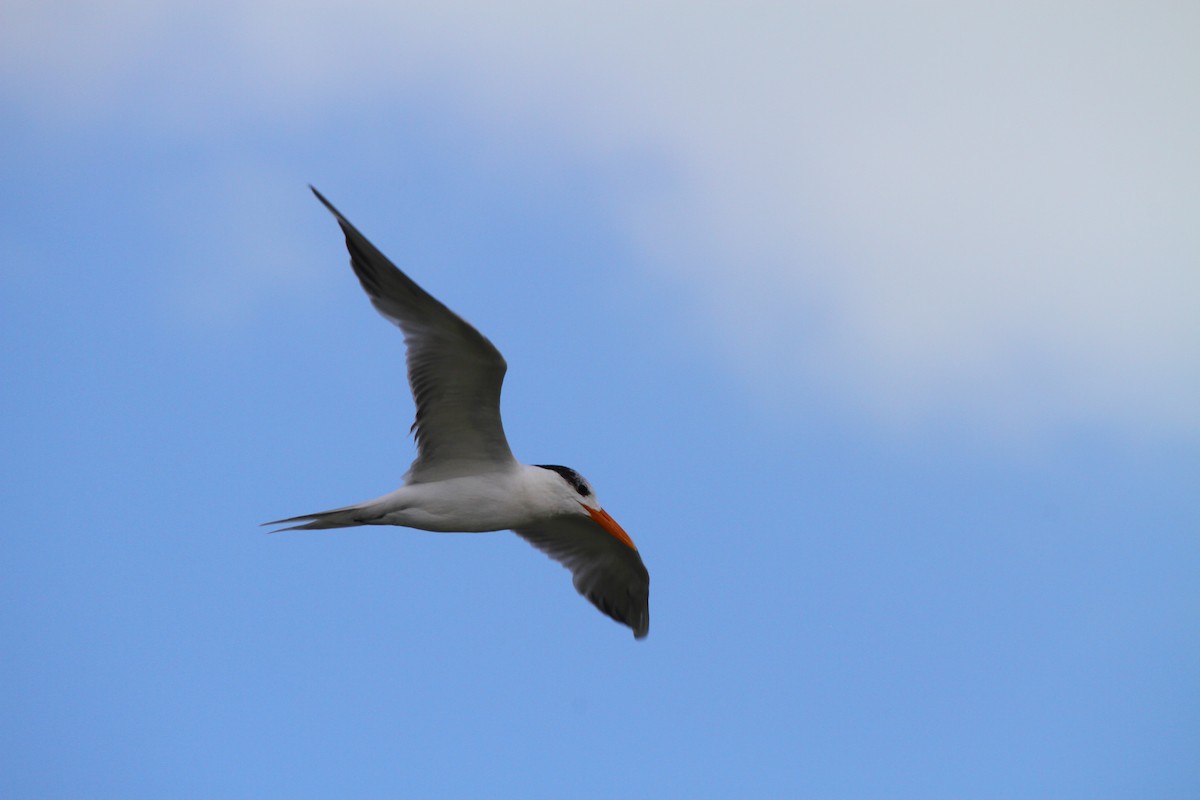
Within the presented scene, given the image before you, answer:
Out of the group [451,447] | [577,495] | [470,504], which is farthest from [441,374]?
[577,495]

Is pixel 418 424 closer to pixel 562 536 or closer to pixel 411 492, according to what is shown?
pixel 411 492

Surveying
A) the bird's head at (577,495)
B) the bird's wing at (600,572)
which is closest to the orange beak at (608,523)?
the bird's head at (577,495)

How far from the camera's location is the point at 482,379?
31.0ft

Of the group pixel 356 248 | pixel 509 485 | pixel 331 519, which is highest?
pixel 356 248

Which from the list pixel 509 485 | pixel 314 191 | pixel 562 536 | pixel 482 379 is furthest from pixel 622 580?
pixel 314 191

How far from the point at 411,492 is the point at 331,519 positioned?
27.1 inches

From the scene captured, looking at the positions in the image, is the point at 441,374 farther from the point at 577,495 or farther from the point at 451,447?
the point at 577,495

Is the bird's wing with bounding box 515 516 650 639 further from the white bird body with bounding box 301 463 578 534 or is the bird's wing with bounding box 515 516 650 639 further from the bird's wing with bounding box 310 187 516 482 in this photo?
the bird's wing with bounding box 310 187 516 482

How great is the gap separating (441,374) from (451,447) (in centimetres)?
74

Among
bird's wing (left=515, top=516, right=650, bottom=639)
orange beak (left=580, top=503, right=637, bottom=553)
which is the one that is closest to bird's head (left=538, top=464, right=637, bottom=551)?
orange beak (left=580, top=503, right=637, bottom=553)

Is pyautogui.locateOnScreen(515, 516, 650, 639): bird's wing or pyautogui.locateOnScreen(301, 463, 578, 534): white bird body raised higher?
pyautogui.locateOnScreen(515, 516, 650, 639): bird's wing

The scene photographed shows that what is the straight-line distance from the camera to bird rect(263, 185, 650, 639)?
905 centimetres

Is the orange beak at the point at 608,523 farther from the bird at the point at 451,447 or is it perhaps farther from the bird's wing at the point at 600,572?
the bird's wing at the point at 600,572

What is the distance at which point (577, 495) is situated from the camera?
10.4 metres
